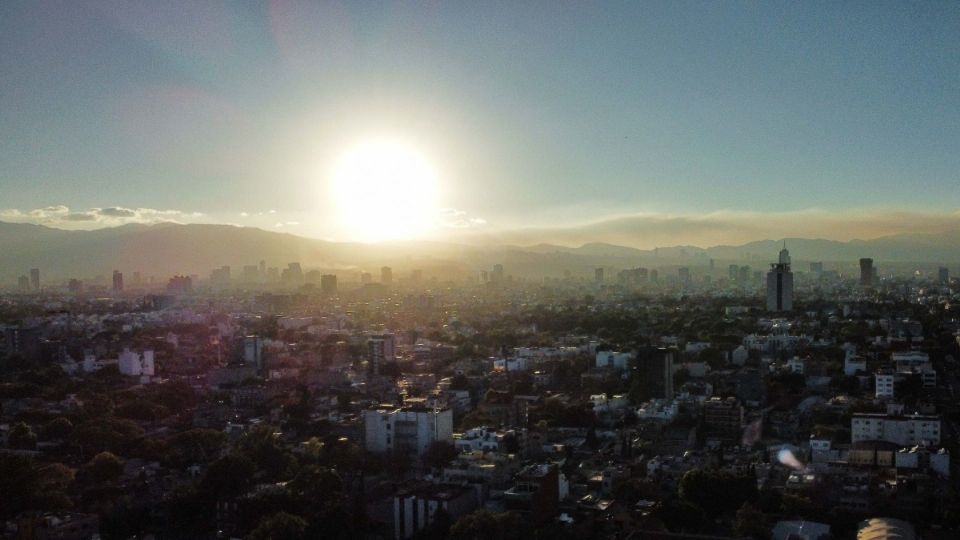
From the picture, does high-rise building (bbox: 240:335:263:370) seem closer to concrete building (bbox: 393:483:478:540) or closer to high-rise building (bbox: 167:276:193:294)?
concrete building (bbox: 393:483:478:540)

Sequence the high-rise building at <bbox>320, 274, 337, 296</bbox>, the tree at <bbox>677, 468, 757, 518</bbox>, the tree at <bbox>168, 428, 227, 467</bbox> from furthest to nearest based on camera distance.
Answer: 1. the high-rise building at <bbox>320, 274, 337, 296</bbox>
2. the tree at <bbox>168, 428, 227, 467</bbox>
3. the tree at <bbox>677, 468, 757, 518</bbox>

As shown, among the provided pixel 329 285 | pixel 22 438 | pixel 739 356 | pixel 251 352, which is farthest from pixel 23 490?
pixel 329 285

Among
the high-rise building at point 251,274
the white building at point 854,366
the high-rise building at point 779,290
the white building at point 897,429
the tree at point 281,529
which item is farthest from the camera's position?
the high-rise building at point 251,274

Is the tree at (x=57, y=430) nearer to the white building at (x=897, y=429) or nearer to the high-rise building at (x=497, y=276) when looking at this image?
the white building at (x=897, y=429)

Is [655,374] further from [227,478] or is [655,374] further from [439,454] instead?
[227,478]

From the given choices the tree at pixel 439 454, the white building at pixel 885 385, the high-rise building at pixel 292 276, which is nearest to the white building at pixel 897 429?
the white building at pixel 885 385

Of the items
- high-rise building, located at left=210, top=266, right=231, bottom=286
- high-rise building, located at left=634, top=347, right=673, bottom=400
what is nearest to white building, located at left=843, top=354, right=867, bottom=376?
high-rise building, located at left=634, top=347, right=673, bottom=400

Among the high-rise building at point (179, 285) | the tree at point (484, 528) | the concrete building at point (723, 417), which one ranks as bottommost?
the concrete building at point (723, 417)
